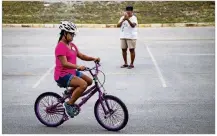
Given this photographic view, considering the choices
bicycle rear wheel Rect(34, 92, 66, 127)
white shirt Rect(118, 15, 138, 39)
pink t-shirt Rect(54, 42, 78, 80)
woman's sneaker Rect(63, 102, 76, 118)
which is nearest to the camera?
pink t-shirt Rect(54, 42, 78, 80)

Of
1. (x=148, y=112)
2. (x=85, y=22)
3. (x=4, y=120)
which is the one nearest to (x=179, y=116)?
(x=148, y=112)

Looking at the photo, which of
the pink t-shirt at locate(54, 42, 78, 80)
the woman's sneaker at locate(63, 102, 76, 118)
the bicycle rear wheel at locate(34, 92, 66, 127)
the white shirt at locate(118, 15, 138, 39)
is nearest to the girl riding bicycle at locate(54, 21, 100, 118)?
the pink t-shirt at locate(54, 42, 78, 80)

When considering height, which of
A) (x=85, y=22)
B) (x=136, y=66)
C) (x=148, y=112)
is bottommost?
(x=85, y=22)

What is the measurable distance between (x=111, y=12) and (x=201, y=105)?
27.2 meters

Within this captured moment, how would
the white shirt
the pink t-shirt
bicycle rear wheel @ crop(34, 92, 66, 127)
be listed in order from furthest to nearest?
the white shirt < bicycle rear wheel @ crop(34, 92, 66, 127) < the pink t-shirt

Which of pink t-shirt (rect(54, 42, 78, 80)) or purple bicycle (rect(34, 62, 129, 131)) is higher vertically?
pink t-shirt (rect(54, 42, 78, 80))

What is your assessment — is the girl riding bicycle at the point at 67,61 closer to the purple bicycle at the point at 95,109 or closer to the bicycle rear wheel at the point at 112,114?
the purple bicycle at the point at 95,109

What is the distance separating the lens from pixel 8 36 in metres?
25.9

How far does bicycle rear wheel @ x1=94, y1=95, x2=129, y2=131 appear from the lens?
7.49 meters

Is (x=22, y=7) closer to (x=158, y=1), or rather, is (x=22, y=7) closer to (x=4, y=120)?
(x=158, y=1)

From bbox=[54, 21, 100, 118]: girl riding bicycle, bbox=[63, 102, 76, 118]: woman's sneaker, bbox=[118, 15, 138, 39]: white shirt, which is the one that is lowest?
bbox=[118, 15, 138, 39]: white shirt

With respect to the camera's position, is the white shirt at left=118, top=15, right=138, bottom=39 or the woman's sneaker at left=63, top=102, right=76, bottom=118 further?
the white shirt at left=118, top=15, right=138, bottom=39

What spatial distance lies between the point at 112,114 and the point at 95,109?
32 centimetres

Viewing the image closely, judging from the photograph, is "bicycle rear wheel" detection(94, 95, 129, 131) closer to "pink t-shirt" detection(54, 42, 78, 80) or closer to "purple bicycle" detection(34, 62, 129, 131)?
"purple bicycle" detection(34, 62, 129, 131)
